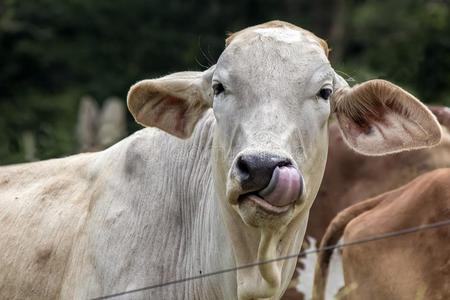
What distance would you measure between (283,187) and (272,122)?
336 mm

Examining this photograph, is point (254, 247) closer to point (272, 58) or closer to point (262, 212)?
point (262, 212)

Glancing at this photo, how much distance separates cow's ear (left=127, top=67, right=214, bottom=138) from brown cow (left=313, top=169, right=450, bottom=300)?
150cm

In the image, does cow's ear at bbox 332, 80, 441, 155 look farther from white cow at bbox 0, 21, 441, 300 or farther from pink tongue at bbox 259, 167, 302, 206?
pink tongue at bbox 259, 167, 302, 206

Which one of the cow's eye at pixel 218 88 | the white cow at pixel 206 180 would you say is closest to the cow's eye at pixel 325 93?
the white cow at pixel 206 180

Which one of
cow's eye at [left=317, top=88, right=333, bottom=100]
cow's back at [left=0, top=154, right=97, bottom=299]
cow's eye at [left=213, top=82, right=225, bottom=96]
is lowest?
cow's back at [left=0, top=154, right=97, bottom=299]

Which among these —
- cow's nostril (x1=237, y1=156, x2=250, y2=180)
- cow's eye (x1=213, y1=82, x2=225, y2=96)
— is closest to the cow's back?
cow's eye (x1=213, y1=82, x2=225, y2=96)

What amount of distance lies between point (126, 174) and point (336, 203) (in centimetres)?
331

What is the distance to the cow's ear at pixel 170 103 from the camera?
6.91 meters

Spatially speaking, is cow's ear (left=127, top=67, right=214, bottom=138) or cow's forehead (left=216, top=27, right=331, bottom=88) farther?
cow's ear (left=127, top=67, right=214, bottom=138)

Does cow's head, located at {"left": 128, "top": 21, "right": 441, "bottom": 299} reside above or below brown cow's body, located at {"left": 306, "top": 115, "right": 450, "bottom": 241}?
above

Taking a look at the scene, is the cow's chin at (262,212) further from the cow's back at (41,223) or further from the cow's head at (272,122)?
the cow's back at (41,223)

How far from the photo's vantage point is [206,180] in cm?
703

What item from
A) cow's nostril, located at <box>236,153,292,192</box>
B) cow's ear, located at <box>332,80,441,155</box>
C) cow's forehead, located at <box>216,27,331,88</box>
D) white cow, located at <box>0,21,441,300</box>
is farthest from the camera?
cow's ear, located at <box>332,80,441,155</box>

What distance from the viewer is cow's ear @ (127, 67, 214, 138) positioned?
22.7ft
